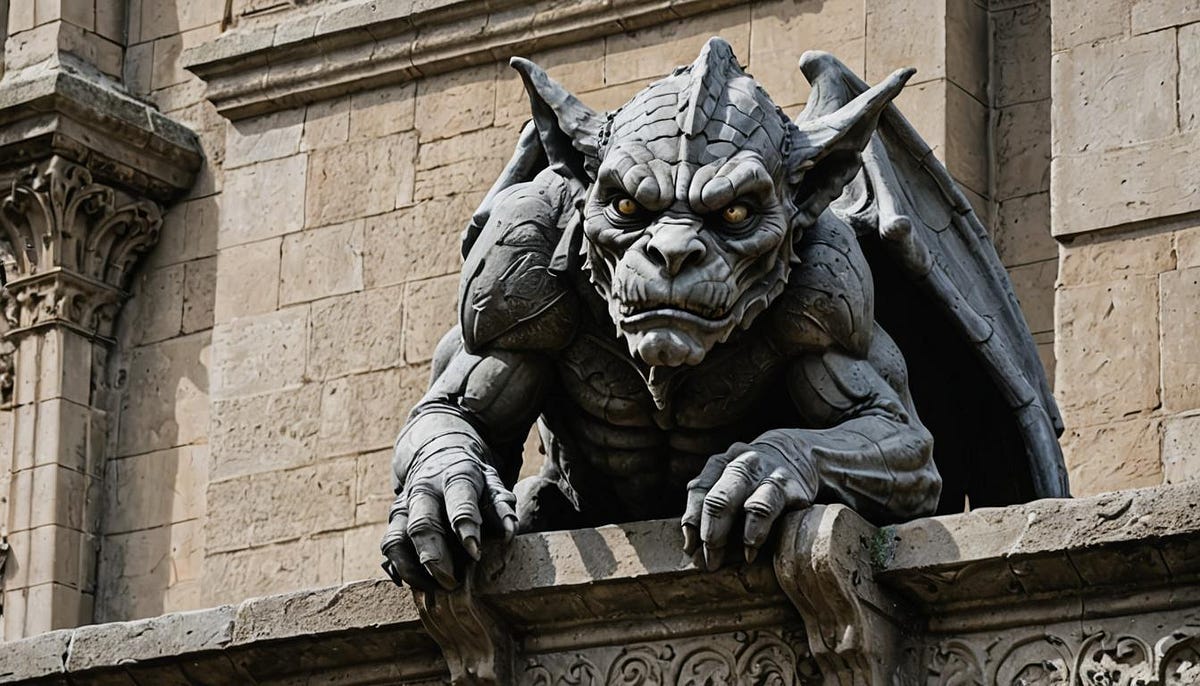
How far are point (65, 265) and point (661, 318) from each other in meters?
5.64

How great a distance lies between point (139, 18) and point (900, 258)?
5.55 meters

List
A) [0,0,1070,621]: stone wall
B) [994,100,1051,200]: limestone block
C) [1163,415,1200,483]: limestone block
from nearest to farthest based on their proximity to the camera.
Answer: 1. [1163,415,1200,483]: limestone block
2. [994,100,1051,200]: limestone block
3. [0,0,1070,621]: stone wall

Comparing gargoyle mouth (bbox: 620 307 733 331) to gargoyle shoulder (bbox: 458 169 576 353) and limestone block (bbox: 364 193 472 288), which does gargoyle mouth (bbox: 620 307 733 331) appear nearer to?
gargoyle shoulder (bbox: 458 169 576 353)

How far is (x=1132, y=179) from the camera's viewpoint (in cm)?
813

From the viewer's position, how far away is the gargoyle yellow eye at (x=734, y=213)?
5.22 metres

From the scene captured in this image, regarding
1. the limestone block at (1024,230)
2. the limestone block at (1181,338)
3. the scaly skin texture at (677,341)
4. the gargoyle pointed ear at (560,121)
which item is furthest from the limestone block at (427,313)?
the gargoyle pointed ear at (560,121)

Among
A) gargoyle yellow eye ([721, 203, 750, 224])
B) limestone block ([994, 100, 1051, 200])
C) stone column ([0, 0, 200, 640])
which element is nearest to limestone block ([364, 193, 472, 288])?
stone column ([0, 0, 200, 640])

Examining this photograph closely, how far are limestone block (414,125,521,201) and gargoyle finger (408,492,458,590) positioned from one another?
4.35m

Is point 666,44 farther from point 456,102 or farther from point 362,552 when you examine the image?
point 362,552

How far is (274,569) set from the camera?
9672mm

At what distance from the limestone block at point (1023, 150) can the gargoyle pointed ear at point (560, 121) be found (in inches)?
136

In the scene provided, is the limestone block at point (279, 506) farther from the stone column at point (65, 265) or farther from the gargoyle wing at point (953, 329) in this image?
the gargoyle wing at point (953, 329)

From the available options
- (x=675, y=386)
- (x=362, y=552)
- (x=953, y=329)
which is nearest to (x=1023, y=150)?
(x=362, y=552)

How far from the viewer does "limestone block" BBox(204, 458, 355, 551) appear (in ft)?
31.6
